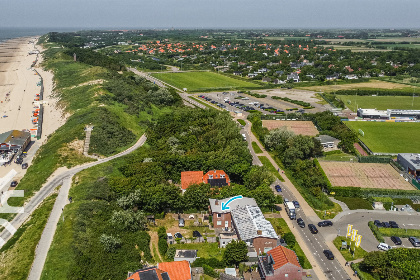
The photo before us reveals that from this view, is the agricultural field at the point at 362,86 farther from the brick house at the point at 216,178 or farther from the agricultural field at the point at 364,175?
the brick house at the point at 216,178

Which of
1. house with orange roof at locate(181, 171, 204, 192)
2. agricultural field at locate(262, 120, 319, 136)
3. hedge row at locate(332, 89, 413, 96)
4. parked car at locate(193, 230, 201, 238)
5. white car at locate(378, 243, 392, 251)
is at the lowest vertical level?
white car at locate(378, 243, 392, 251)

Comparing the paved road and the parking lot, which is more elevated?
the parking lot

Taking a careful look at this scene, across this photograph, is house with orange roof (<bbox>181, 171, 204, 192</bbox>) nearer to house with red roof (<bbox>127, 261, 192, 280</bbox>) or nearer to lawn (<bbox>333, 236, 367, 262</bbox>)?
house with red roof (<bbox>127, 261, 192, 280</bbox>)

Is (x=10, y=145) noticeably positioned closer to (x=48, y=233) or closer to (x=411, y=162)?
(x=48, y=233)

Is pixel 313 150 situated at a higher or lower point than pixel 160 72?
lower

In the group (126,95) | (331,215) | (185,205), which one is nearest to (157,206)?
(185,205)

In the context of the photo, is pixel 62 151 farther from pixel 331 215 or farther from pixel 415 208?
pixel 415 208

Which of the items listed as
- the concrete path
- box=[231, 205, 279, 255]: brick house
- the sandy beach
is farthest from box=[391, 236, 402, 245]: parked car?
the sandy beach
